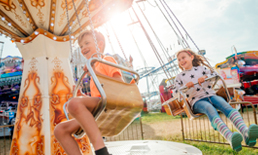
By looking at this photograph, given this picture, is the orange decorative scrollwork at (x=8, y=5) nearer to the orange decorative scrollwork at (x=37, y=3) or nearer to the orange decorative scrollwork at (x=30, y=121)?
the orange decorative scrollwork at (x=37, y=3)

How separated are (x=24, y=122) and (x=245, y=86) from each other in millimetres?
12117

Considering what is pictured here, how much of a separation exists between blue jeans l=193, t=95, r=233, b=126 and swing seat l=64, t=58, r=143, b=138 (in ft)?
3.33

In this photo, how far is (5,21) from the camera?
8.48 feet

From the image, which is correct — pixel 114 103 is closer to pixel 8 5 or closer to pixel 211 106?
pixel 211 106

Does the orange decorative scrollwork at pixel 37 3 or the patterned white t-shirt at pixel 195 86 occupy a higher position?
the orange decorative scrollwork at pixel 37 3

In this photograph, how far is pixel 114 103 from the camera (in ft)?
3.53

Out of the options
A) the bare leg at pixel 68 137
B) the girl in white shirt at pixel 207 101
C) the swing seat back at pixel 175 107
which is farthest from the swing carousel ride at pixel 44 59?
the bare leg at pixel 68 137

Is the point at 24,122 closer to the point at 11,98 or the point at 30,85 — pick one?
the point at 30,85

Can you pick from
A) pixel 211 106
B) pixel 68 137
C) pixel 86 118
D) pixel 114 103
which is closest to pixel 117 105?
pixel 114 103

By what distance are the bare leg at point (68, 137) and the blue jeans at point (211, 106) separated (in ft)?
4.48

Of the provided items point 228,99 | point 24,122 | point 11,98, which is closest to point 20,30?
point 24,122

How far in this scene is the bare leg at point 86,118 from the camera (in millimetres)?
1061

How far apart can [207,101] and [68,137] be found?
5.29 feet

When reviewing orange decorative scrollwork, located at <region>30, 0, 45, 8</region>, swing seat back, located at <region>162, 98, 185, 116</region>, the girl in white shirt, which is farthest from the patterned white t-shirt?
orange decorative scrollwork, located at <region>30, 0, 45, 8</region>
